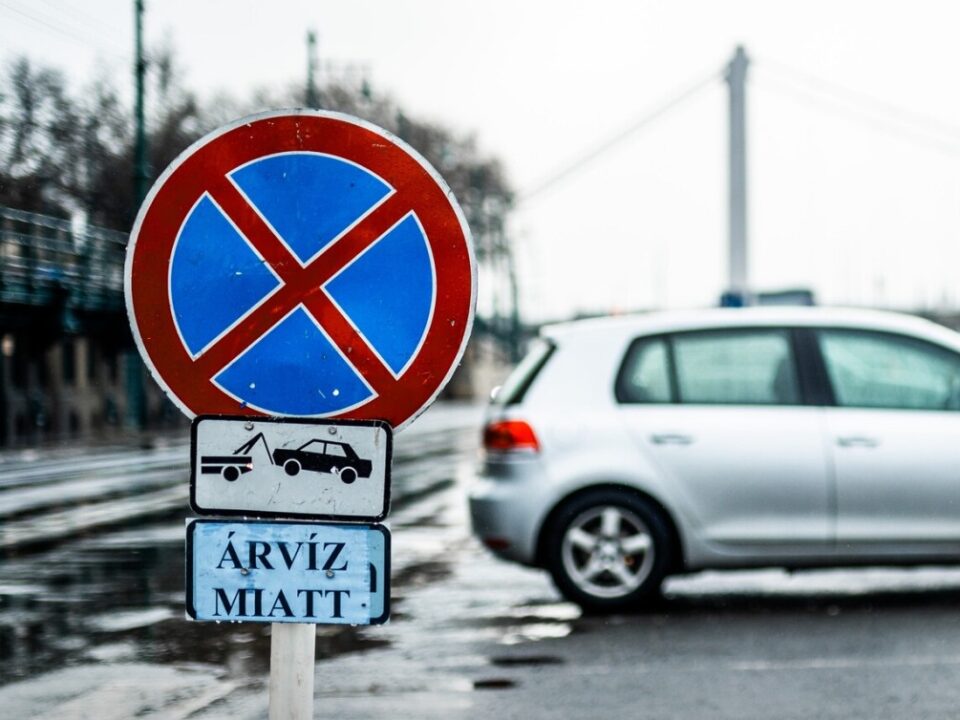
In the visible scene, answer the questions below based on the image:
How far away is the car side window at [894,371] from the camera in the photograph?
27.6 feet

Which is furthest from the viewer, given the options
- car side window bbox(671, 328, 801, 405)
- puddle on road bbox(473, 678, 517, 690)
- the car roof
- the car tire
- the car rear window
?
the car rear window

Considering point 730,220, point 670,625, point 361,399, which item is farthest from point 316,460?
point 730,220

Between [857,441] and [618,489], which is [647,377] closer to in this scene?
[618,489]

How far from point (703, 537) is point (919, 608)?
1297 millimetres

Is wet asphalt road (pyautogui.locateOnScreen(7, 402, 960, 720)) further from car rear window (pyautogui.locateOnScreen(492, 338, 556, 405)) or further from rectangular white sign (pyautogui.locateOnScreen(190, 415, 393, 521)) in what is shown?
rectangular white sign (pyautogui.locateOnScreen(190, 415, 393, 521))

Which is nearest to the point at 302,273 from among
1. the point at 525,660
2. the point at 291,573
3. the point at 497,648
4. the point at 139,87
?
the point at 291,573

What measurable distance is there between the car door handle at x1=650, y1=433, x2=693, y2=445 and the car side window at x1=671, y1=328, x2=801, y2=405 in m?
0.22

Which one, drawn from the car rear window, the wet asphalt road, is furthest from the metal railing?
the car rear window

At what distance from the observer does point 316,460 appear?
3059 mm

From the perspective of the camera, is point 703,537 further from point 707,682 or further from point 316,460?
point 316,460

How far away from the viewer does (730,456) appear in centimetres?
819

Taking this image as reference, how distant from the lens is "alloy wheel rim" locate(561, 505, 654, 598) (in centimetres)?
816

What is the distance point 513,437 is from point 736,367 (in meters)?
1.25

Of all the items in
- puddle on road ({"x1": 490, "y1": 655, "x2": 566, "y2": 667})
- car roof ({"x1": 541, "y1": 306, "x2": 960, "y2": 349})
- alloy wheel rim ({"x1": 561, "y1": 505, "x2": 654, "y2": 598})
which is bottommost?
puddle on road ({"x1": 490, "y1": 655, "x2": 566, "y2": 667})
